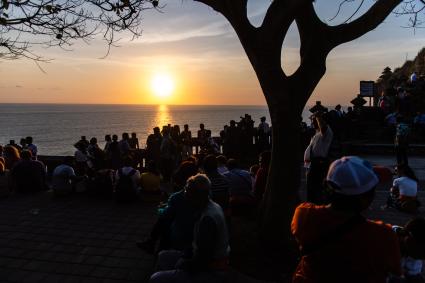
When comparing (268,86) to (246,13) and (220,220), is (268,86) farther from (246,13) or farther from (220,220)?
(220,220)

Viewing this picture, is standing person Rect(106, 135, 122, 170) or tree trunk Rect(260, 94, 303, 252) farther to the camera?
standing person Rect(106, 135, 122, 170)

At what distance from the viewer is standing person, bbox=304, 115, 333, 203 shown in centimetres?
811

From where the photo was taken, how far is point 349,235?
249 cm

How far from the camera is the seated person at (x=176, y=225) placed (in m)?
4.92

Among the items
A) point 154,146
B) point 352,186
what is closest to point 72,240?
point 352,186

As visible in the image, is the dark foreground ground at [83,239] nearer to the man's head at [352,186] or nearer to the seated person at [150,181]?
the seated person at [150,181]

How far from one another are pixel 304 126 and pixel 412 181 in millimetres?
9037

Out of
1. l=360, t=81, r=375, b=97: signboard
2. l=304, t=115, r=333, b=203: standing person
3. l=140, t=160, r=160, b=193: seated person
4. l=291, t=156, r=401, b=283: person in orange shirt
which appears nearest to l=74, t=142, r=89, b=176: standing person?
l=140, t=160, r=160, b=193: seated person

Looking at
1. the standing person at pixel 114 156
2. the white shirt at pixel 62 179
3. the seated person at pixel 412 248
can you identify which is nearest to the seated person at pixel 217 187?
the seated person at pixel 412 248

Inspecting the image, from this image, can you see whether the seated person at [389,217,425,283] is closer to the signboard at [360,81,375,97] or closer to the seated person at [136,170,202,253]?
the seated person at [136,170,202,253]

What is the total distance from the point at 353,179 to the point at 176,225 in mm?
2888

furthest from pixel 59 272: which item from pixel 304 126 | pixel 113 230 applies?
pixel 304 126

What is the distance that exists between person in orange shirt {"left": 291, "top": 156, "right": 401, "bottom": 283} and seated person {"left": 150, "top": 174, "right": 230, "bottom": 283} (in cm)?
147

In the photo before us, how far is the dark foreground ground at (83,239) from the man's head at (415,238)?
1.92 metres
